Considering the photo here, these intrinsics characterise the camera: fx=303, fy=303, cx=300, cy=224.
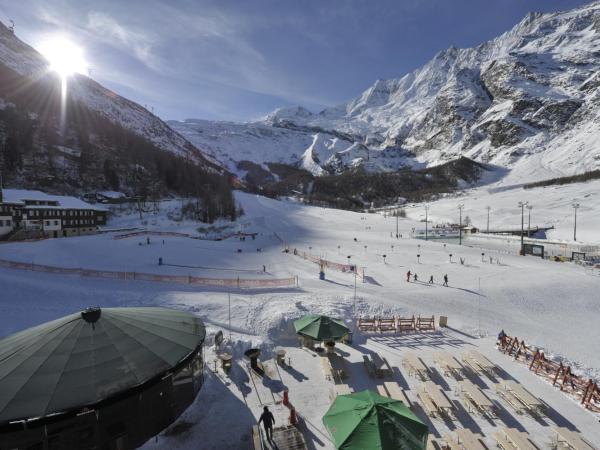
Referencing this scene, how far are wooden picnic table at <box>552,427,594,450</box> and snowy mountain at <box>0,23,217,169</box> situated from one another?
494 feet

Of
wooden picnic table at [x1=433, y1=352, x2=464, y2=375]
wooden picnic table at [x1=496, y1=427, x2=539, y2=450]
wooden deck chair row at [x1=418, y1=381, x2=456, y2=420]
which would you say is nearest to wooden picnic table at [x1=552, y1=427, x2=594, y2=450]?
wooden picnic table at [x1=496, y1=427, x2=539, y2=450]

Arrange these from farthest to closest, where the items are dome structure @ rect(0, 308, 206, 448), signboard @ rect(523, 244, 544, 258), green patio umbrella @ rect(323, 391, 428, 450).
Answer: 1. signboard @ rect(523, 244, 544, 258)
2. green patio umbrella @ rect(323, 391, 428, 450)
3. dome structure @ rect(0, 308, 206, 448)

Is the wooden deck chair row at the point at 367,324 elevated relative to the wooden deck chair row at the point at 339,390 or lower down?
elevated

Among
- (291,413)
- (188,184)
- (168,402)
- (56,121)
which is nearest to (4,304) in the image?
(168,402)

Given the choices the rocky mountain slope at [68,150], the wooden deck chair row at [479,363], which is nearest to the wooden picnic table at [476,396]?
the wooden deck chair row at [479,363]

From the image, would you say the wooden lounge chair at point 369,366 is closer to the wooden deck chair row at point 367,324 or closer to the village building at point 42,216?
the wooden deck chair row at point 367,324

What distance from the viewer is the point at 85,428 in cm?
707

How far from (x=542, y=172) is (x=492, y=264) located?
201 meters

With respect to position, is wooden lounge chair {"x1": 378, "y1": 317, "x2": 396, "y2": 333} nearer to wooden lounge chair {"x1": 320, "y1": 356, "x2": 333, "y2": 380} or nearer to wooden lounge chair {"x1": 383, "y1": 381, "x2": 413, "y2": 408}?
wooden lounge chair {"x1": 320, "y1": 356, "x2": 333, "y2": 380}

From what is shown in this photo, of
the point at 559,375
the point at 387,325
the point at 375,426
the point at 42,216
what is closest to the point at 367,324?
the point at 387,325

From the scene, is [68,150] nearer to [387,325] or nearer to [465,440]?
[387,325]

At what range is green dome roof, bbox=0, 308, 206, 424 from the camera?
685 cm

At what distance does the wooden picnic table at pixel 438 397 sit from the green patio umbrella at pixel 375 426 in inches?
132

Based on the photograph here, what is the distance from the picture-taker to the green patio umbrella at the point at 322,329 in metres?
14.1
